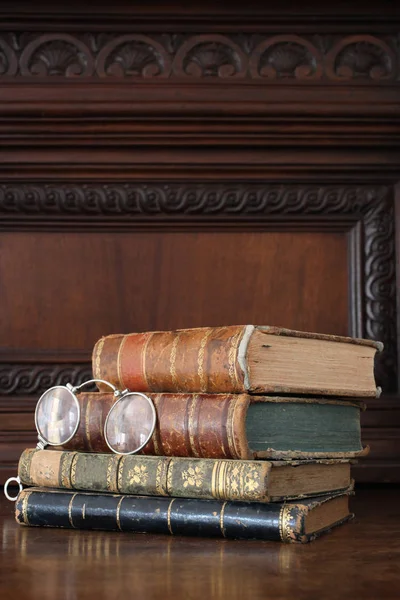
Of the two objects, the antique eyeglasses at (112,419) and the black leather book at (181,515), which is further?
the antique eyeglasses at (112,419)

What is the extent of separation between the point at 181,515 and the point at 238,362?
0.60 feet

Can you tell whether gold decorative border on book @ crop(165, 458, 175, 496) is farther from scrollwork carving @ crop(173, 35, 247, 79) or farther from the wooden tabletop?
scrollwork carving @ crop(173, 35, 247, 79)

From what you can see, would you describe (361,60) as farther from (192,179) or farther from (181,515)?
(181,515)

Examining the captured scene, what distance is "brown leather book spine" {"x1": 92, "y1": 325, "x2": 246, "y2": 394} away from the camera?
3.13 feet

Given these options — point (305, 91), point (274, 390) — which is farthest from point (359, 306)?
point (274, 390)

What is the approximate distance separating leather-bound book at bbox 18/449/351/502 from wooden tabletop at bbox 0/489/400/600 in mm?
53

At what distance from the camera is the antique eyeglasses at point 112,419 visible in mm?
1003

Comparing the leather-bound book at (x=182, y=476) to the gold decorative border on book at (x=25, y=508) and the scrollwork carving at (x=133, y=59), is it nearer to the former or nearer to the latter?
the gold decorative border on book at (x=25, y=508)

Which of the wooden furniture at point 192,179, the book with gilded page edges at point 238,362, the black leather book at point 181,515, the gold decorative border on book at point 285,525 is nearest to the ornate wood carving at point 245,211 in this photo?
the wooden furniture at point 192,179

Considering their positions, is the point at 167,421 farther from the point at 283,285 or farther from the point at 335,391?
the point at 283,285

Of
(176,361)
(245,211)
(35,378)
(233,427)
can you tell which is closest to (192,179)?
(245,211)

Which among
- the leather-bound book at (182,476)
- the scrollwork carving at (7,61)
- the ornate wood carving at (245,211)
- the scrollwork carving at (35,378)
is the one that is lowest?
the leather-bound book at (182,476)

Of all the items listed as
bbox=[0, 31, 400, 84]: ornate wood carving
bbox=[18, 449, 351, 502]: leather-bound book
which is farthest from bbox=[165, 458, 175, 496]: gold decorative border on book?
bbox=[0, 31, 400, 84]: ornate wood carving

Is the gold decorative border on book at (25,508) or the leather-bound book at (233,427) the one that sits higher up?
the leather-bound book at (233,427)
